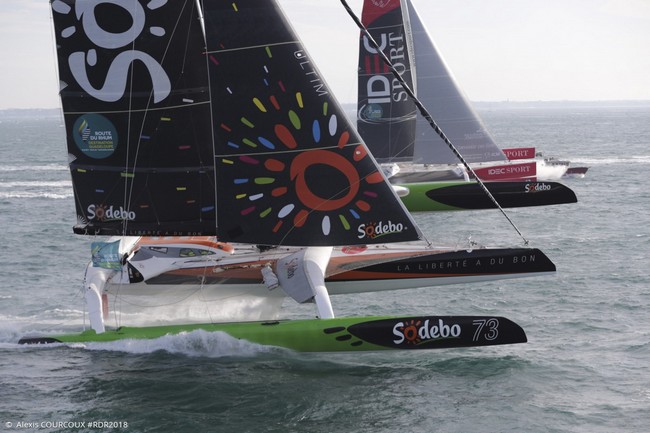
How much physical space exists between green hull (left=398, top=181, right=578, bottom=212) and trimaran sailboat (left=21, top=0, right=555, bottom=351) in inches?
346

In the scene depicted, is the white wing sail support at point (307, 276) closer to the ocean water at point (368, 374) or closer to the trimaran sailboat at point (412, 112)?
the ocean water at point (368, 374)

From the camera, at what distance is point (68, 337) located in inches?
597

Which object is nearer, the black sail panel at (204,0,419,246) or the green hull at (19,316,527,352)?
the green hull at (19,316,527,352)

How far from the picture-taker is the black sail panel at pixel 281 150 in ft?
46.0

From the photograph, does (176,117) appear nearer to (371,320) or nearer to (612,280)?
(371,320)

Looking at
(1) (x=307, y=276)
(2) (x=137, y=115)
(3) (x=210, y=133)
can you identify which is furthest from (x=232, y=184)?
(2) (x=137, y=115)

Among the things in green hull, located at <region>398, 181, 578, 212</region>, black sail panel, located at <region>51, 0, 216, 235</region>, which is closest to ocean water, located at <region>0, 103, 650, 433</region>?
black sail panel, located at <region>51, 0, 216, 235</region>

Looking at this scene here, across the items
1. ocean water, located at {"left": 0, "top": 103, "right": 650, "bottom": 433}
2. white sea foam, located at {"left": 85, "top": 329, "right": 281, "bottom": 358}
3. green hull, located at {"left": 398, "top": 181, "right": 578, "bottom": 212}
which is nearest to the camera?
ocean water, located at {"left": 0, "top": 103, "right": 650, "bottom": 433}

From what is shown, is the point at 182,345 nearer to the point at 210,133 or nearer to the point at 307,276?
the point at 307,276

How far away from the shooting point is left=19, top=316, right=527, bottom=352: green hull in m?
13.6

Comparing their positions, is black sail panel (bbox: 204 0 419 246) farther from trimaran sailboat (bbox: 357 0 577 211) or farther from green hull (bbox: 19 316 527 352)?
trimaran sailboat (bbox: 357 0 577 211)

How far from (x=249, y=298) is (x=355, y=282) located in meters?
2.38

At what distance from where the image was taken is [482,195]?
81.9 ft

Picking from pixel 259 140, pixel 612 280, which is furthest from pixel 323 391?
pixel 612 280
